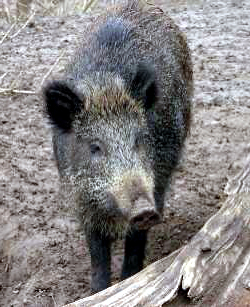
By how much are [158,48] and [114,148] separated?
3.60ft

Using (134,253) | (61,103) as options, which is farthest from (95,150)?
(134,253)

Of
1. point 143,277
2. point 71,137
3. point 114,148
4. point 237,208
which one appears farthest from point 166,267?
point 71,137

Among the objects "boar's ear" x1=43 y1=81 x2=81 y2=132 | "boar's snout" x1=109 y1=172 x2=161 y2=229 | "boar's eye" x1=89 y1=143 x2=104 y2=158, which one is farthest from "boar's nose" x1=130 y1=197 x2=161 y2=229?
"boar's ear" x1=43 y1=81 x2=81 y2=132

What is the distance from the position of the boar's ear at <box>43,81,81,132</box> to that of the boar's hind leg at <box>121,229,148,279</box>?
0.77m

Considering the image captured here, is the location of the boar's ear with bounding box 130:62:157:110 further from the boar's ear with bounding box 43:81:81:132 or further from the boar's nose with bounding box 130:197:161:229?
the boar's nose with bounding box 130:197:161:229

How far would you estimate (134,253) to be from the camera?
4070 mm

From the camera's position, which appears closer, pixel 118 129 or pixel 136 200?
pixel 136 200

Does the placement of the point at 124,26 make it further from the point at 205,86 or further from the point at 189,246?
the point at 205,86

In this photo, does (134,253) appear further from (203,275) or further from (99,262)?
(203,275)

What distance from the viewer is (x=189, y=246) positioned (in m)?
3.03

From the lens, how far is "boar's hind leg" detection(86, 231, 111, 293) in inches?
157

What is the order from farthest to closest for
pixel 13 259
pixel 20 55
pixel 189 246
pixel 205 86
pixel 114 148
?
pixel 20 55 → pixel 205 86 → pixel 13 259 → pixel 114 148 → pixel 189 246

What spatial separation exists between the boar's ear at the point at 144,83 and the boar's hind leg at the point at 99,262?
82 cm

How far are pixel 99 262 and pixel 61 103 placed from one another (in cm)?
96
